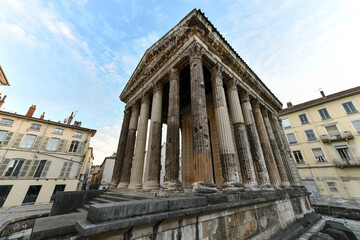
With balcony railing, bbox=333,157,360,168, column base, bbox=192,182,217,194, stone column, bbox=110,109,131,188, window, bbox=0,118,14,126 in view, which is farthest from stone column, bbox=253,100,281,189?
window, bbox=0,118,14,126

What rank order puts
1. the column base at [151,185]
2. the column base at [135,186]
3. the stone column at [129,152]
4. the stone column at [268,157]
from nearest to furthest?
the column base at [151,185] → the column base at [135,186] → the stone column at [268,157] → the stone column at [129,152]

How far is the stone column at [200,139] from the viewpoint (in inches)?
160

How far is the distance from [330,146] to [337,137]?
1267 millimetres

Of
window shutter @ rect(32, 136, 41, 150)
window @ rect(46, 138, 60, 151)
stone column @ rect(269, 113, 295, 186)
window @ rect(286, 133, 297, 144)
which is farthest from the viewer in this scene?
window @ rect(286, 133, 297, 144)

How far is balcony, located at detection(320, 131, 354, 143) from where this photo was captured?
49.7ft

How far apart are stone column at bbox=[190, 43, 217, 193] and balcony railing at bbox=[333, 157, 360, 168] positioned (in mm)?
19872

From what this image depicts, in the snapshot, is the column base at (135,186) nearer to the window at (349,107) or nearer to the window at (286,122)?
the window at (286,122)

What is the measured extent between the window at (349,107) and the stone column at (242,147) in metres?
19.0

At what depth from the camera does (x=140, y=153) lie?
7414 mm

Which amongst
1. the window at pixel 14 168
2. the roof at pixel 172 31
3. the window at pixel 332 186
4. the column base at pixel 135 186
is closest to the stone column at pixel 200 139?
the roof at pixel 172 31

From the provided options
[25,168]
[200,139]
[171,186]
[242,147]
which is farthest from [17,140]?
[242,147]

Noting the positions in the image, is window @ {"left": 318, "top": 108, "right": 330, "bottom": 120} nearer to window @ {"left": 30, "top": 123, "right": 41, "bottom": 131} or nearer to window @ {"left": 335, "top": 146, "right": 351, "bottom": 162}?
window @ {"left": 335, "top": 146, "right": 351, "bottom": 162}

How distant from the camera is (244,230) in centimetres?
381

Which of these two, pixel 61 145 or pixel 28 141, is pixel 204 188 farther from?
pixel 28 141
